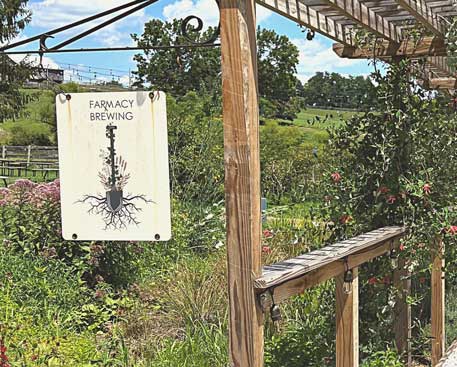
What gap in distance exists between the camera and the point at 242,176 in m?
2.12

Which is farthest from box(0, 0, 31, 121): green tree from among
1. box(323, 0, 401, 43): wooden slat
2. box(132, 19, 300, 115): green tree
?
box(323, 0, 401, 43): wooden slat

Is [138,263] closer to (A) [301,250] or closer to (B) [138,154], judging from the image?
(A) [301,250]

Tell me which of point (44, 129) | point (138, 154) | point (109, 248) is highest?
point (44, 129)

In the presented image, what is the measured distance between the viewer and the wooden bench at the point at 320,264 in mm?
2334

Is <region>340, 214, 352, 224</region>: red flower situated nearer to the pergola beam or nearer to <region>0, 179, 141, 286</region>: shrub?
the pergola beam

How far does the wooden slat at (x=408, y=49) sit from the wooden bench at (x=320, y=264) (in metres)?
1.10

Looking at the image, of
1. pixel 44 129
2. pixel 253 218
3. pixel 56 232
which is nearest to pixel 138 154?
pixel 253 218

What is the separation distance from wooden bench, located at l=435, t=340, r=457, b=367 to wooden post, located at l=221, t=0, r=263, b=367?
2.19m

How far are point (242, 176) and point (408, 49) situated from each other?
7.79ft

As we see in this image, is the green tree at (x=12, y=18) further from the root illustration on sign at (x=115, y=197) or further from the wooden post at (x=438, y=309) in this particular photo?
the root illustration on sign at (x=115, y=197)

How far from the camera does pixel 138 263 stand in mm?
5551

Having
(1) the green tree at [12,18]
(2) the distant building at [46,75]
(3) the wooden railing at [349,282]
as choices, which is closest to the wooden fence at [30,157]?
(1) the green tree at [12,18]

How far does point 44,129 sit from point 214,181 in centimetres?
2083

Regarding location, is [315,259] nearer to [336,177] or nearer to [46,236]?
[336,177]
